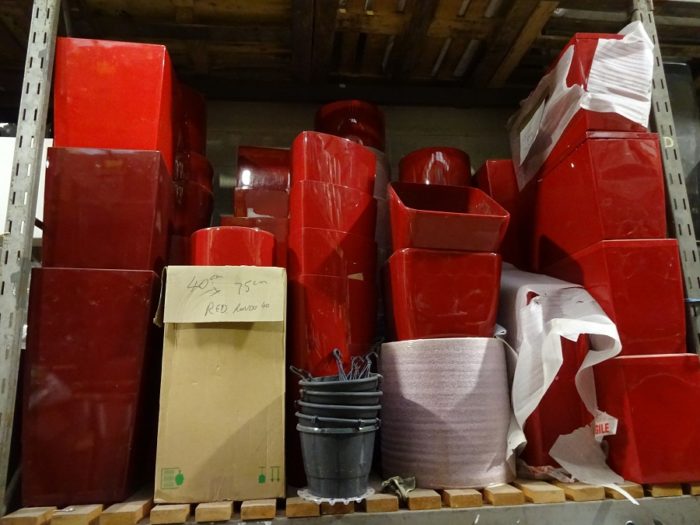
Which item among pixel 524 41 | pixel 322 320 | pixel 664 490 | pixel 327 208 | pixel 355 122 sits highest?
pixel 524 41

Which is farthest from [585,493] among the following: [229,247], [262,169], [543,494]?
[262,169]

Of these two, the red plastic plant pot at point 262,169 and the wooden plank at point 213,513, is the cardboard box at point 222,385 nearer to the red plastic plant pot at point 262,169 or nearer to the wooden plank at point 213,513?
the wooden plank at point 213,513

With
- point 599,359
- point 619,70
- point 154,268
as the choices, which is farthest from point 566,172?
point 154,268

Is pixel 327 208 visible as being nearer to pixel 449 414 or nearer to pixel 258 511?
pixel 449 414

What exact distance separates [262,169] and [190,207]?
274mm

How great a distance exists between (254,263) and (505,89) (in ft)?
4.90

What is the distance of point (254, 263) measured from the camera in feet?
3.77

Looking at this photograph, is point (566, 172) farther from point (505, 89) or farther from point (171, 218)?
point (171, 218)

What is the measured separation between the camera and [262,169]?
1611mm

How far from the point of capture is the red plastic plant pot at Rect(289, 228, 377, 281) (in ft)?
4.11

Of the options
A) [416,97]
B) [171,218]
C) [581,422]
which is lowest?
[581,422]

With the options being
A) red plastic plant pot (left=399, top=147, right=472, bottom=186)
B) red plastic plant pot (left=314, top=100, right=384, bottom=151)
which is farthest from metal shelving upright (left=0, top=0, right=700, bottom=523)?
red plastic plant pot (left=314, top=100, right=384, bottom=151)

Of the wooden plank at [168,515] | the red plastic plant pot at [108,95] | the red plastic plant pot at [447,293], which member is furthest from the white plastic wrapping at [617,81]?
the wooden plank at [168,515]

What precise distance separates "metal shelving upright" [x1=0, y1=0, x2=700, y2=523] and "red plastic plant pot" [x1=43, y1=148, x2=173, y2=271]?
0.04 m
